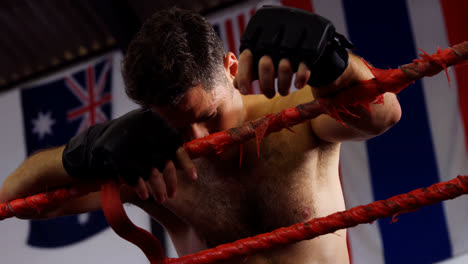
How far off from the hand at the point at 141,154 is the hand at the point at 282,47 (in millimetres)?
137

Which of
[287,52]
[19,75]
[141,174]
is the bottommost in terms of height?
[141,174]

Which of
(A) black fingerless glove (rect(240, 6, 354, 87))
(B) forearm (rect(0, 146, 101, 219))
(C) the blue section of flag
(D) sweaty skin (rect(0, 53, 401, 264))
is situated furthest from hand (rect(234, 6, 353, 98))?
(C) the blue section of flag

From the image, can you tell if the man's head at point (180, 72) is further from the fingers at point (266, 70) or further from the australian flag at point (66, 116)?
the australian flag at point (66, 116)

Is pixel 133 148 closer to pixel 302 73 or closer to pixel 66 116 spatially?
pixel 302 73

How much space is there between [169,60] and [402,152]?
150 cm

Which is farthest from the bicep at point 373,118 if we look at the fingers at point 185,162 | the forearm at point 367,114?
the fingers at point 185,162

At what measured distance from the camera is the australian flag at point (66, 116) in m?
2.43

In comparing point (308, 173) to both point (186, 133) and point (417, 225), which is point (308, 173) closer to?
point (186, 133)

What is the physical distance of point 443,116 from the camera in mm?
1839

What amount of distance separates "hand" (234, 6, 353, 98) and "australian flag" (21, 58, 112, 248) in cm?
212

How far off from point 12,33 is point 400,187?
2711 mm

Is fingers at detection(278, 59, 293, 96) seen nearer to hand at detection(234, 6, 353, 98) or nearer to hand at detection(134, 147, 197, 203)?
hand at detection(234, 6, 353, 98)

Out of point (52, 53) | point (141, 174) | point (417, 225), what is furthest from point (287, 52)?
point (52, 53)

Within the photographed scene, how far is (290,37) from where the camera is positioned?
0.48 meters
